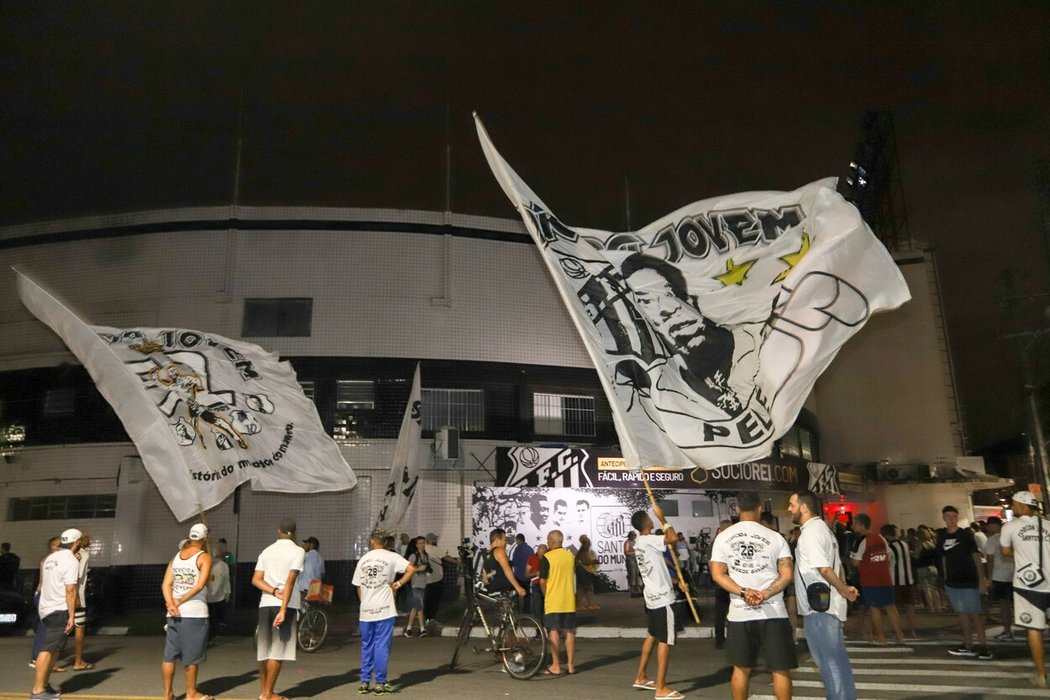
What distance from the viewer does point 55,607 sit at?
9406 mm

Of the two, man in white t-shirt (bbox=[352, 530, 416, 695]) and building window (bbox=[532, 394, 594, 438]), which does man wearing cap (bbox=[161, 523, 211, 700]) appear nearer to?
man in white t-shirt (bbox=[352, 530, 416, 695])

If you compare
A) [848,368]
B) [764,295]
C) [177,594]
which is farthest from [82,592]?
[848,368]

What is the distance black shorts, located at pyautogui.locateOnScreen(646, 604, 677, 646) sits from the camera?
892cm

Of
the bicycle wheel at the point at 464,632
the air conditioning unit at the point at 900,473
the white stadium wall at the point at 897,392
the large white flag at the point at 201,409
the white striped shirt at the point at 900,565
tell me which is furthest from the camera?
the white stadium wall at the point at 897,392

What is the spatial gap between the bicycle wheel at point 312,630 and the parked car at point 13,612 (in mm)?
6790

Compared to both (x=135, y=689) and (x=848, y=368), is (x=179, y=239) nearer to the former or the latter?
(x=135, y=689)

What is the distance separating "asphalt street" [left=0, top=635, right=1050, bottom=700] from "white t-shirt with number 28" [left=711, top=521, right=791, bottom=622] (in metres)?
2.39

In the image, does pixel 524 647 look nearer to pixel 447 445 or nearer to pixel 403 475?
pixel 403 475

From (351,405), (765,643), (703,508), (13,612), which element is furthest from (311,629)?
(703,508)

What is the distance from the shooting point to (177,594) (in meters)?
8.66

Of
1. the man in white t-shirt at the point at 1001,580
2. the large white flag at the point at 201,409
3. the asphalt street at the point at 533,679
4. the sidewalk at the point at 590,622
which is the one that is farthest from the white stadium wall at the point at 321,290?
the man in white t-shirt at the point at 1001,580

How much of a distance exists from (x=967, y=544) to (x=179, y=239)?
2147cm

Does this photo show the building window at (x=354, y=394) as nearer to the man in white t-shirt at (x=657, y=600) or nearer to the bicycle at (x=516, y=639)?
the bicycle at (x=516, y=639)

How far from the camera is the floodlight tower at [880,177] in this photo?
43.8 meters
